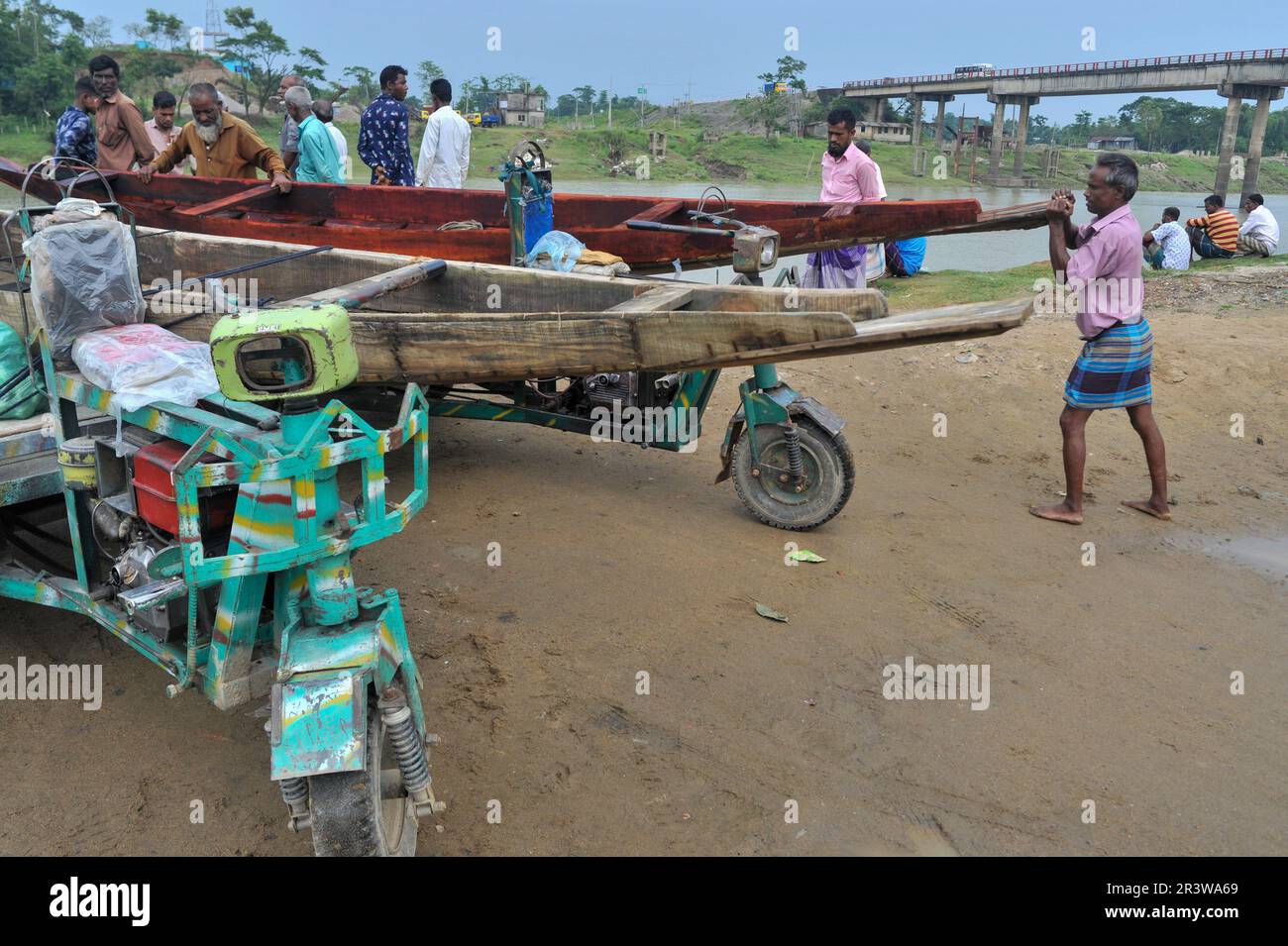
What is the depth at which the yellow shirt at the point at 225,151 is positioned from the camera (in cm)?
753

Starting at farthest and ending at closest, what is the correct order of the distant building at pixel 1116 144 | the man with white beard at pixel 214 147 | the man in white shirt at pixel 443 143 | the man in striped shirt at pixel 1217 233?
1. the distant building at pixel 1116 144
2. the man in striped shirt at pixel 1217 233
3. the man in white shirt at pixel 443 143
4. the man with white beard at pixel 214 147

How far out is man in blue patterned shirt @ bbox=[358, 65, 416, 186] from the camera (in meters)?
8.05

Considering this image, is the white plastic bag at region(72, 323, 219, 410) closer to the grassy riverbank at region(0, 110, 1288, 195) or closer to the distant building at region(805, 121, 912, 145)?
the grassy riverbank at region(0, 110, 1288, 195)

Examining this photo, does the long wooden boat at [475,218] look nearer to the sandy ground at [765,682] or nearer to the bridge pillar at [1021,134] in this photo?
the sandy ground at [765,682]

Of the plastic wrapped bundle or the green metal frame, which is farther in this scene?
the plastic wrapped bundle

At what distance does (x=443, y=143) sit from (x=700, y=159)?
3444cm

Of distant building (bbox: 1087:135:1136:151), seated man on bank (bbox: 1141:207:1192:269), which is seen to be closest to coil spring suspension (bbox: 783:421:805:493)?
seated man on bank (bbox: 1141:207:1192:269)

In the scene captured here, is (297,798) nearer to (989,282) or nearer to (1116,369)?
(1116,369)

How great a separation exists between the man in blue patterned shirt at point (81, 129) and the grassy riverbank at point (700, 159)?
20.6m

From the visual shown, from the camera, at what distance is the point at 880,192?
713 cm

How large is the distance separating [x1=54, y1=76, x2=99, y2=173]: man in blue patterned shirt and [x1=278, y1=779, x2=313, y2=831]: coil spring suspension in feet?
24.2

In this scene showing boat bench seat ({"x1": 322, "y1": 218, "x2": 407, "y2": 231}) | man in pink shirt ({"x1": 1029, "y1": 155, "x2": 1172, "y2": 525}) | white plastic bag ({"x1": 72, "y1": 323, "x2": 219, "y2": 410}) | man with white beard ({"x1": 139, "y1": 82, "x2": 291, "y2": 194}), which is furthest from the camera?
man with white beard ({"x1": 139, "y1": 82, "x2": 291, "y2": 194})

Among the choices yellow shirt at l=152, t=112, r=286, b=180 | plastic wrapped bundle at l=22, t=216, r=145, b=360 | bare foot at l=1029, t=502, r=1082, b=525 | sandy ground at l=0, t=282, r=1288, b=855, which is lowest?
sandy ground at l=0, t=282, r=1288, b=855

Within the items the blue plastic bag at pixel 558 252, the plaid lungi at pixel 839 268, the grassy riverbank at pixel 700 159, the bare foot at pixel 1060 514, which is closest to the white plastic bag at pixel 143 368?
the blue plastic bag at pixel 558 252
